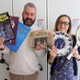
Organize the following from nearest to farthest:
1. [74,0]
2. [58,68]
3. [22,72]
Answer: [58,68]
[22,72]
[74,0]

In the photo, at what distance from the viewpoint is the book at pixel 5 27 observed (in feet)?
5.09

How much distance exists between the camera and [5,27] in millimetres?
1562

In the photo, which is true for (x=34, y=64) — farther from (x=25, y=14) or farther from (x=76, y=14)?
(x=76, y=14)

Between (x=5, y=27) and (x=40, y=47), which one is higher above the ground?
(x=5, y=27)

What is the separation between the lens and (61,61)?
1548mm

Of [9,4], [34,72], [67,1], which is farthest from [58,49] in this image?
[9,4]

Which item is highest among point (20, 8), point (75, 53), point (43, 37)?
point (20, 8)

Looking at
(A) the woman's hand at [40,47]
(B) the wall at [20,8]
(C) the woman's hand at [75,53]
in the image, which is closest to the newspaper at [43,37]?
(A) the woman's hand at [40,47]

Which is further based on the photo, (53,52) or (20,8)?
(20,8)

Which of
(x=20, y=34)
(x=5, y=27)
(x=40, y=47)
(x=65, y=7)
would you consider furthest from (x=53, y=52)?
(x=65, y=7)

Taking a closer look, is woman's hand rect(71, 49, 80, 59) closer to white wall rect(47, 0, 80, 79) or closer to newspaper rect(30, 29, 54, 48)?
newspaper rect(30, 29, 54, 48)

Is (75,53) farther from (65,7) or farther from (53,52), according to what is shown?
(65,7)

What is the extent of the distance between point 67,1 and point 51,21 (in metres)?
0.28

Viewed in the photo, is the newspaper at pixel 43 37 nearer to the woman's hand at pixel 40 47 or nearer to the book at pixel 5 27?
the woman's hand at pixel 40 47
